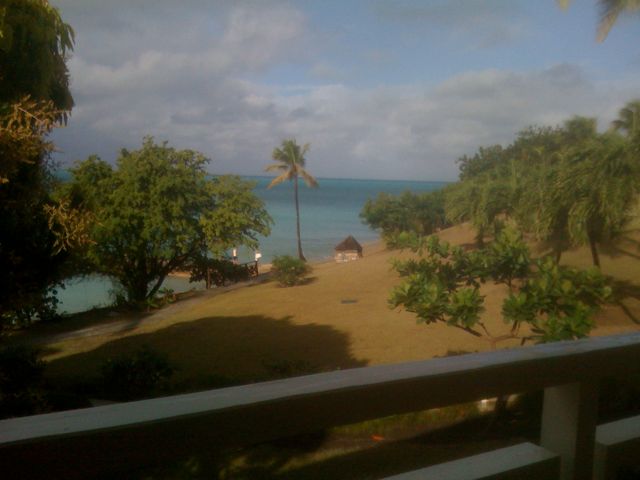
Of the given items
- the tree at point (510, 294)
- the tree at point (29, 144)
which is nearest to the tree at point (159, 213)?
the tree at point (29, 144)

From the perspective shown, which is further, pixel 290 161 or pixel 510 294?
pixel 290 161

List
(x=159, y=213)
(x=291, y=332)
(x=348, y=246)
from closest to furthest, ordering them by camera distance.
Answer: (x=291, y=332) < (x=159, y=213) < (x=348, y=246)

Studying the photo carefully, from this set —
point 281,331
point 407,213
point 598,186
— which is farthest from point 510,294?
Answer: point 407,213

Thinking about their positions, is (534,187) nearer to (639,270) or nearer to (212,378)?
(639,270)

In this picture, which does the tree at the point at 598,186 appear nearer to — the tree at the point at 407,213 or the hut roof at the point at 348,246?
the tree at the point at 407,213

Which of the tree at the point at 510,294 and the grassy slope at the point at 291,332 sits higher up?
the tree at the point at 510,294

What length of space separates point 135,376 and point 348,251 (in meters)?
31.3

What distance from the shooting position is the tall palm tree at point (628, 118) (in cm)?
1513

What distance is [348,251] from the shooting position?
139ft

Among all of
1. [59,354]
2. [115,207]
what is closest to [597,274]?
[59,354]

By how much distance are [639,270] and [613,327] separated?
5032mm

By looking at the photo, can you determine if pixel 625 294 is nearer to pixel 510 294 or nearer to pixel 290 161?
pixel 510 294

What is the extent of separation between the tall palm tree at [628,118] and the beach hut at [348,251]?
2505 cm

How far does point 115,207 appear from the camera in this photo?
26031 mm
